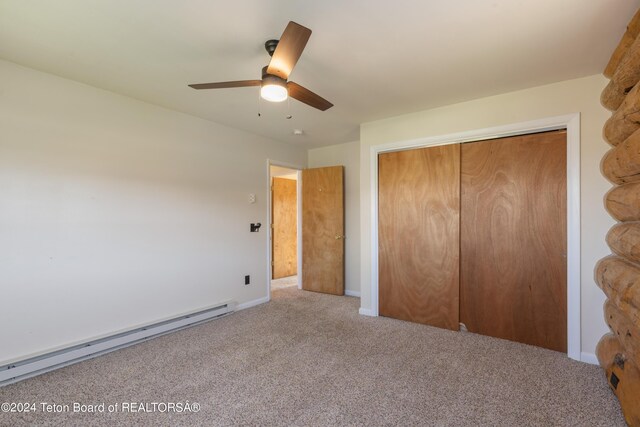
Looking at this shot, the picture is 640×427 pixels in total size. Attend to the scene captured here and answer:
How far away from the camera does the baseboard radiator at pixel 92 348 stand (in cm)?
213

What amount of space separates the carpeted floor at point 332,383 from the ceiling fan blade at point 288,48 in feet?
6.87

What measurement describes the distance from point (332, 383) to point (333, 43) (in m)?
2.36

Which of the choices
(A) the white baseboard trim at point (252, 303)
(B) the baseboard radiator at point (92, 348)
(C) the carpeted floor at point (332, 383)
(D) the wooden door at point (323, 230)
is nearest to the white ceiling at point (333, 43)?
(D) the wooden door at point (323, 230)

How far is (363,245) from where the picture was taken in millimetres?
3564

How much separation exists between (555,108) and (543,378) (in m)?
2.20

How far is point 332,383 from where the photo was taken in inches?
83.0

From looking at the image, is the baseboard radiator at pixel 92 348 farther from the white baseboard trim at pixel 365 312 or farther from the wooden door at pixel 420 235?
the wooden door at pixel 420 235

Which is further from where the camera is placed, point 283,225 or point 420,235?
point 283,225

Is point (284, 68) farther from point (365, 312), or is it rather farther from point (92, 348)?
point (365, 312)

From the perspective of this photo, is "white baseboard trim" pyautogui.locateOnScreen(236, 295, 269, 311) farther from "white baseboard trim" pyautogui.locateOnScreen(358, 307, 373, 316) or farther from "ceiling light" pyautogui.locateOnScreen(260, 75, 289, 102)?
"ceiling light" pyautogui.locateOnScreen(260, 75, 289, 102)

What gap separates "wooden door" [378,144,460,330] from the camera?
10.0 ft

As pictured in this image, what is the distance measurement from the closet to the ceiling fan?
5.56ft

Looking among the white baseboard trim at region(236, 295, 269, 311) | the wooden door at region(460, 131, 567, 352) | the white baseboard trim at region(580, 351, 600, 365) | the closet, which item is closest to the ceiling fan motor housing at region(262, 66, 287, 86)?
the closet

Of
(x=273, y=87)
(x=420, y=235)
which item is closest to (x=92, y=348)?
(x=273, y=87)
